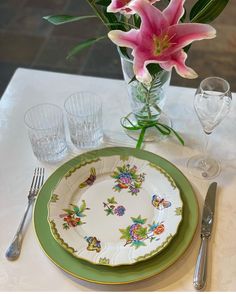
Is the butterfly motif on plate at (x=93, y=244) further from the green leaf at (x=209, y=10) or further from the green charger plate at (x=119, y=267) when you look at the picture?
the green leaf at (x=209, y=10)

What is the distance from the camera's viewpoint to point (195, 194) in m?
0.88

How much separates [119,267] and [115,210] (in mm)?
125

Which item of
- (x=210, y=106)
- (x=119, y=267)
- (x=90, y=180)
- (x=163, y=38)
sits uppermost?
(x=163, y=38)

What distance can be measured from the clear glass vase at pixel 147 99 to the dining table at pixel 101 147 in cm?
3

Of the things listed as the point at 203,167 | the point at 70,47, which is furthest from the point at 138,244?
the point at 70,47

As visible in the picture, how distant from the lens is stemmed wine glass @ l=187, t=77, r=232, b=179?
0.90m

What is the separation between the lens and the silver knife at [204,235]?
0.75m

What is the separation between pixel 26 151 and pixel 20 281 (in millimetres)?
329

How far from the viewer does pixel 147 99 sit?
3.17ft

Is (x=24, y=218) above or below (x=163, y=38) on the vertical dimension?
below

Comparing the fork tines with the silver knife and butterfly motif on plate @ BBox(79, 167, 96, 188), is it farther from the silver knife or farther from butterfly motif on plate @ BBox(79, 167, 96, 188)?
the silver knife

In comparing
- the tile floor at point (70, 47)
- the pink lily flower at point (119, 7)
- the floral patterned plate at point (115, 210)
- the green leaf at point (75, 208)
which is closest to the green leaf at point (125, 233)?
the floral patterned plate at point (115, 210)

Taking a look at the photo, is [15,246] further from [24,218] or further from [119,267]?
[119,267]

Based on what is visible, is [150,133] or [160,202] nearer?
[160,202]
